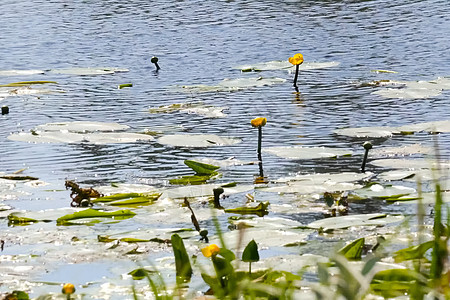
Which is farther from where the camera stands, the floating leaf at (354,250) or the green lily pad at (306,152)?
the green lily pad at (306,152)

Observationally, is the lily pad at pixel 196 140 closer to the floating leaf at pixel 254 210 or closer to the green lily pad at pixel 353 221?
the floating leaf at pixel 254 210

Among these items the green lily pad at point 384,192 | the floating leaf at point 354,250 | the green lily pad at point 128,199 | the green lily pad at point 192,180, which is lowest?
the green lily pad at point 192,180

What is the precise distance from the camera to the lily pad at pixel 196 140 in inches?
145

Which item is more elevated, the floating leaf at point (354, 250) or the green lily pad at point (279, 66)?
the floating leaf at point (354, 250)

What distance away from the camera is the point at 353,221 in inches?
101

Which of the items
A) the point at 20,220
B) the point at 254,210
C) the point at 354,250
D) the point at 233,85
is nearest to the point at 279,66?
the point at 233,85

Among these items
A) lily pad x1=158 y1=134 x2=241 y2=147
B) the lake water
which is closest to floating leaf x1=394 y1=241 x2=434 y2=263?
the lake water

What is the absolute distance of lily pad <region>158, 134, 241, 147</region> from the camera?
12.1 feet

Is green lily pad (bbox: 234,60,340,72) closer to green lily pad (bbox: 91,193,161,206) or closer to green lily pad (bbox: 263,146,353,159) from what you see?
green lily pad (bbox: 263,146,353,159)

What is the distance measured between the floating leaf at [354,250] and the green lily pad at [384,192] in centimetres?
60

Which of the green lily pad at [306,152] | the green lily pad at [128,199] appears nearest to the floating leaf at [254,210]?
the green lily pad at [128,199]

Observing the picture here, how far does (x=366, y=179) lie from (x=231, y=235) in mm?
809

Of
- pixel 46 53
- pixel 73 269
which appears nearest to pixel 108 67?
pixel 46 53

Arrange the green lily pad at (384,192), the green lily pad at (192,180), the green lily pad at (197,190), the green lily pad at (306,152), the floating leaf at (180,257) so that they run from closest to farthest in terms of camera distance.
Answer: the floating leaf at (180,257), the green lily pad at (384,192), the green lily pad at (197,190), the green lily pad at (192,180), the green lily pad at (306,152)
